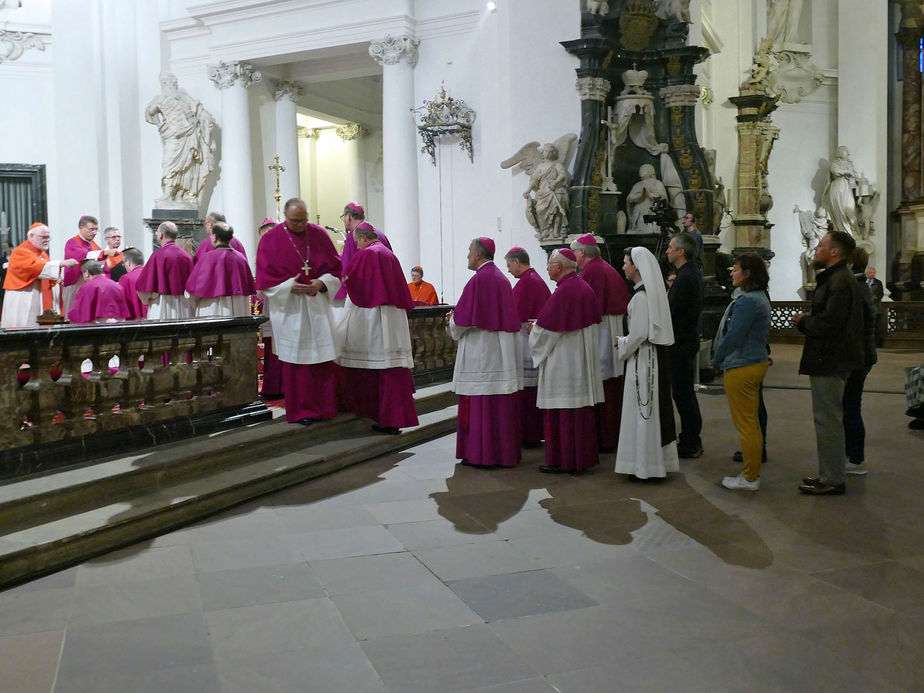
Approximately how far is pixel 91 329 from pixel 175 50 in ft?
45.0

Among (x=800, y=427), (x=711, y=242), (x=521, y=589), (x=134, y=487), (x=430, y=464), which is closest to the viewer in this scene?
(x=521, y=589)

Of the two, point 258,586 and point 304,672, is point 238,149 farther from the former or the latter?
point 304,672

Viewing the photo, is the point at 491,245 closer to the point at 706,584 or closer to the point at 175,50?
the point at 706,584

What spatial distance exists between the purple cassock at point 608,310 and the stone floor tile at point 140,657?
4.23 meters

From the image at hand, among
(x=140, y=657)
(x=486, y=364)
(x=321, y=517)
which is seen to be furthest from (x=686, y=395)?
(x=140, y=657)

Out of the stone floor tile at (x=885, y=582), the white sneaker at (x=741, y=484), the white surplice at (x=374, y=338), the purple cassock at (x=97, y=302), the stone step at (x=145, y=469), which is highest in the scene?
the purple cassock at (x=97, y=302)

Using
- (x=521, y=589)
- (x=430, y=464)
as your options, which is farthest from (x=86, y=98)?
(x=521, y=589)

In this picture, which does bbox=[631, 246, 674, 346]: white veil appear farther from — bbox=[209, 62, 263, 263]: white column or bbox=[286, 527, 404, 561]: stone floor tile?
bbox=[209, 62, 263, 263]: white column

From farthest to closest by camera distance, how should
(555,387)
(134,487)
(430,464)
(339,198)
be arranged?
(339,198), (430,464), (555,387), (134,487)

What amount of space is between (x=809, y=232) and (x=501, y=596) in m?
18.4

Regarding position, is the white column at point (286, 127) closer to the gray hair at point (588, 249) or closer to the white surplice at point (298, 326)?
the white surplice at point (298, 326)

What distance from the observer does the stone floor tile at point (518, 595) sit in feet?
12.1

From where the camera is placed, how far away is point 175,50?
17.1 m

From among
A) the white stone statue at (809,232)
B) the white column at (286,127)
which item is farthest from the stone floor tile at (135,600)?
the white stone statue at (809,232)
